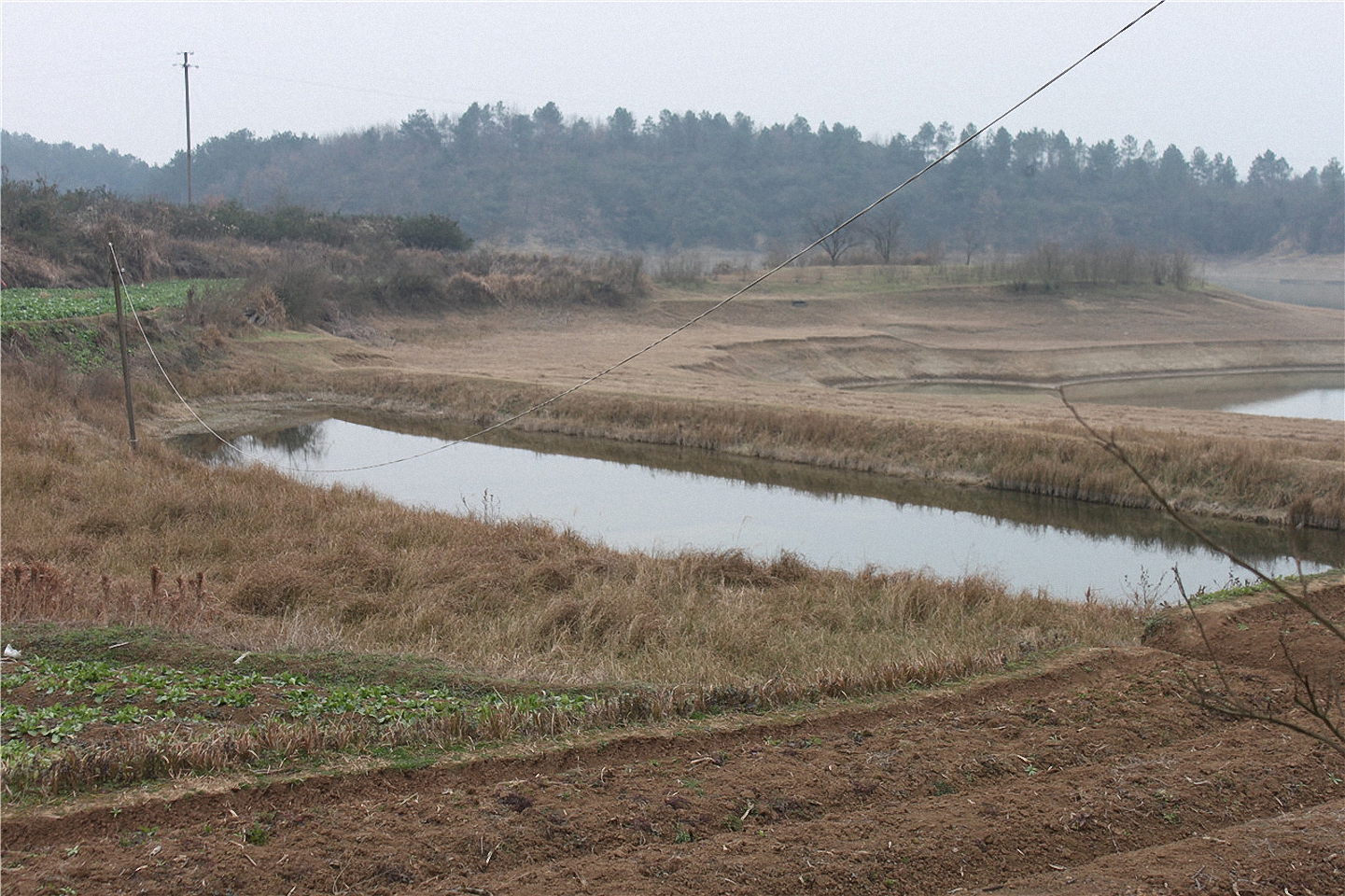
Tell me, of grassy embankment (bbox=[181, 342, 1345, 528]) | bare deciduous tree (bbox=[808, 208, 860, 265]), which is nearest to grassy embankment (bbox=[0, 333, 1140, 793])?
grassy embankment (bbox=[181, 342, 1345, 528])

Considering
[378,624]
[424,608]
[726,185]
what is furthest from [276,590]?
[726,185]

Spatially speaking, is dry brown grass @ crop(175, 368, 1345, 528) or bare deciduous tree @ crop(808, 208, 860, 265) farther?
bare deciduous tree @ crop(808, 208, 860, 265)

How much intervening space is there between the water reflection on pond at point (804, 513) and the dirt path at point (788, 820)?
7.47 meters

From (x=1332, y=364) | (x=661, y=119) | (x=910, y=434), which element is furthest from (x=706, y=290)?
(x=661, y=119)

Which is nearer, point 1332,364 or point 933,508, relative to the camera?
point 933,508

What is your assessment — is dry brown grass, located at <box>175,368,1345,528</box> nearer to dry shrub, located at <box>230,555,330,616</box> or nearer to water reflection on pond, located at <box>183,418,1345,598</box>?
water reflection on pond, located at <box>183,418,1345,598</box>

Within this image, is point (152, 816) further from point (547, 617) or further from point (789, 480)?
point (789, 480)

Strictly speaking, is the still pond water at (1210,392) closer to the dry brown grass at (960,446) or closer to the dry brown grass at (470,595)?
the dry brown grass at (960,446)

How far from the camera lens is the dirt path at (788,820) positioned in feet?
13.6

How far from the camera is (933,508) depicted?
19.0 meters

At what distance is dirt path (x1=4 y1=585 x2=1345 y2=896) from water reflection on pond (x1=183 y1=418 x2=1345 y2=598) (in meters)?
7.47

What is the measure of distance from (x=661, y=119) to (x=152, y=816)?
444 ft

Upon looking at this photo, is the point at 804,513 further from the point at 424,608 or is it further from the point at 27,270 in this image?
the point at 27,270

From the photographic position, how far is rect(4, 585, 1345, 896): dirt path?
4.14 m
